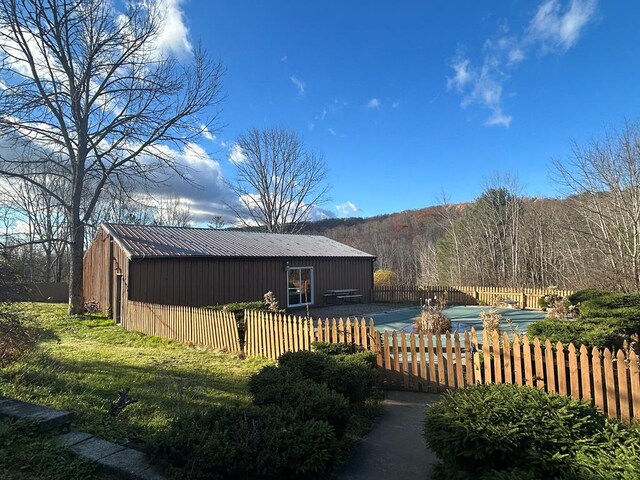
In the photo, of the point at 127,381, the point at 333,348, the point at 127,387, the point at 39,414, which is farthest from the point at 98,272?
the point at 39,414

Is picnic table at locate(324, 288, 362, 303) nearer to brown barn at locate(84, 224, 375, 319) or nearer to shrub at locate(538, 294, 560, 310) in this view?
brown barn at locate(84, 224, 375, 319)

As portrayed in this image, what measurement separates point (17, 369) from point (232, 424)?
451cm

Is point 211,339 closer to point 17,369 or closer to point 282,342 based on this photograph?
point 282,342

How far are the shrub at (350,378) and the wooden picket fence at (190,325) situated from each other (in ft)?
14.7

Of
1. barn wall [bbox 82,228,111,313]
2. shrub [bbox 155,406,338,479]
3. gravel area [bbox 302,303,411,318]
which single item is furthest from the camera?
gravel area [bbox 302,303,411,318]

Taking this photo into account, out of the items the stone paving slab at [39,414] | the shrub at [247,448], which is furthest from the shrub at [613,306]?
the stone paving slab at [39,414]

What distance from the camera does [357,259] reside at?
23.0 meters

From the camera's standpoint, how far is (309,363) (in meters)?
5.36

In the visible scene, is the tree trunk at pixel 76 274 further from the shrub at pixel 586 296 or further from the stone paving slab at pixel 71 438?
the shrub at pixel 586 296

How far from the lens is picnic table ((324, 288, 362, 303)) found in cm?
2122

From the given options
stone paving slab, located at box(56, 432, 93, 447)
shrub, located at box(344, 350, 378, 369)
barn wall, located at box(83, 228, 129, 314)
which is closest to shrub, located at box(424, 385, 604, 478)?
shrub, located at box(344, 350, 378, 369)

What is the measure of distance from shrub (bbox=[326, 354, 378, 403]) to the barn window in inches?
564

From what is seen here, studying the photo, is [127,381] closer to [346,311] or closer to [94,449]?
[94,449]

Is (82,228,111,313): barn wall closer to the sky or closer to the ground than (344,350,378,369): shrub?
→ closer to the sky
